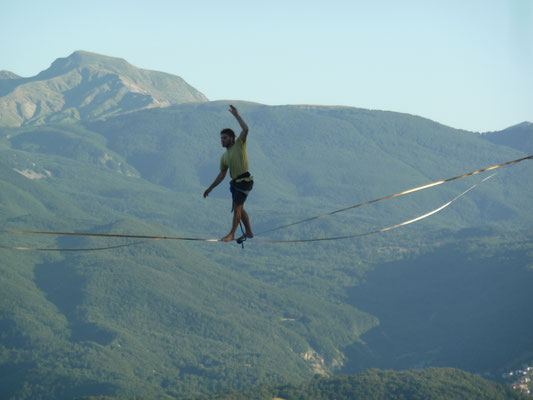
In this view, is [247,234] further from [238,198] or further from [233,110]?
[233,110]

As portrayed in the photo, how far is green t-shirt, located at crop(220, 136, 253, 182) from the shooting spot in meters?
17.6

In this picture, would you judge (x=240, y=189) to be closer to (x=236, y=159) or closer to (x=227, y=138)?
(x=236, y=159)

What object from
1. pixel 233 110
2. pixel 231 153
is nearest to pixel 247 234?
pixel 231 153

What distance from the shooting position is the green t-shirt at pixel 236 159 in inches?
694

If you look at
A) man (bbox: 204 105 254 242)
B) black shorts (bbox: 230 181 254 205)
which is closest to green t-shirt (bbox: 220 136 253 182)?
man (bbox: 204 105 254 242)

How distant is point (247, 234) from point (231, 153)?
2.41 meters

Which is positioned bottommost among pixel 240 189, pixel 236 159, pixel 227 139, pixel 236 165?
pixel 240 189

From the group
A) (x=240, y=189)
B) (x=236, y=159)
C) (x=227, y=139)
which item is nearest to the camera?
(x=236, y=159)

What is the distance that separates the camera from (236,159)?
17.8 metres

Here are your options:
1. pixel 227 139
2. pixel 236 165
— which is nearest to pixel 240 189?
pixel 236 165

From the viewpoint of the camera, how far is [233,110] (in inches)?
661

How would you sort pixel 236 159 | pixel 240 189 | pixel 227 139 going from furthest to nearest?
pixel 240 189 → pixel 227 139 → pixel 236 159

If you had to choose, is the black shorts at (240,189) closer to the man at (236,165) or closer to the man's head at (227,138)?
the man at (236,165)

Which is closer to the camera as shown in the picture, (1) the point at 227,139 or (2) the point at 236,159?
(2) the point at 236,159
